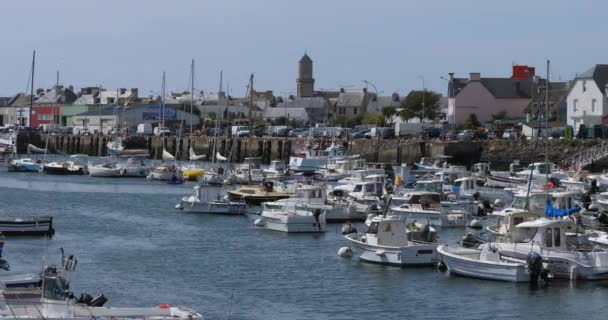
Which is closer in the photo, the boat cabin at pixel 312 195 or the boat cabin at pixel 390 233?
the boat cabin at pixel 390 233

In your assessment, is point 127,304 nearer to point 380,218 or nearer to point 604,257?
point 380,218

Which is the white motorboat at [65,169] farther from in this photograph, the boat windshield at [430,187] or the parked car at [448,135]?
the boat windshield at [430,187]

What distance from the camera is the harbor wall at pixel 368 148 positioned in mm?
91100

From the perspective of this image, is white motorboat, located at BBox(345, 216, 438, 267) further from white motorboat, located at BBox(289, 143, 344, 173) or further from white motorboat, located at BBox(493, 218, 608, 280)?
white motorboat, located at BBox(289, 143, 344, 173)

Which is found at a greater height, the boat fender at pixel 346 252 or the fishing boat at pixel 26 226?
the fishing boat at pixel 26 226

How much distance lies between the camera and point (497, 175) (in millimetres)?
75562

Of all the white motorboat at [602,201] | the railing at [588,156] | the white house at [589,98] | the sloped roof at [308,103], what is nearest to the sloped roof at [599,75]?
the white house at [589,98]

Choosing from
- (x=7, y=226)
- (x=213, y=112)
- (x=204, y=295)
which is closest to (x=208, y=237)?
(x=7, y=226)

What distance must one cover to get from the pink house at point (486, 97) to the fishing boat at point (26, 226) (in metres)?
74.8

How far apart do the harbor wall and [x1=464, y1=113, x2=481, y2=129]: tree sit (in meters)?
13.7

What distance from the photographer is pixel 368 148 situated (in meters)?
105

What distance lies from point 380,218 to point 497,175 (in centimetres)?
3466

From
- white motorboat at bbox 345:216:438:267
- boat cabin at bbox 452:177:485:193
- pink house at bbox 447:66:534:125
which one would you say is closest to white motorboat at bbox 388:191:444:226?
boat cabin at bbox 452:177:485:193

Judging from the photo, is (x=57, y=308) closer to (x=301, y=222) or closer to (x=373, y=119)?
(x=301, y=222)
